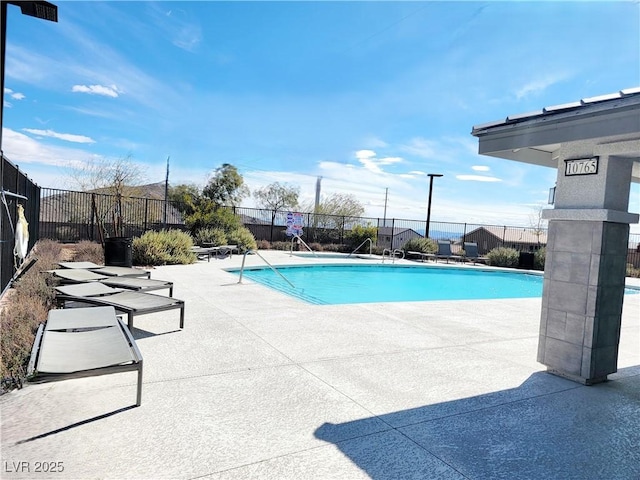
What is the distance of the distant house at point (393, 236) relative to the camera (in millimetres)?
22212

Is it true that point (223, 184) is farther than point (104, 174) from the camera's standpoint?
Yes

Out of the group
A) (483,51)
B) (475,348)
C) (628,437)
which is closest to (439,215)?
(483,51)

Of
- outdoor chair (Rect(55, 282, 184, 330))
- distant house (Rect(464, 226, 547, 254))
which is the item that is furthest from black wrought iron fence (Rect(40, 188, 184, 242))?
distant house (Rect(464, 226, 547, 254))

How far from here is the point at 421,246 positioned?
19047mm

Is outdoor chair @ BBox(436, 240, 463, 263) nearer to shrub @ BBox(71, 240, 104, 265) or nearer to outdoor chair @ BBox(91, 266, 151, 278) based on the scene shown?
shrub @ BBox(71, 240, 104, 265)

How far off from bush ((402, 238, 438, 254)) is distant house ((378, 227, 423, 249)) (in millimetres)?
1954

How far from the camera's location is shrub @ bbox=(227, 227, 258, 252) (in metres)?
16.8

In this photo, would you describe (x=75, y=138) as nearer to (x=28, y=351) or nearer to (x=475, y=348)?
(x=28, y=351)

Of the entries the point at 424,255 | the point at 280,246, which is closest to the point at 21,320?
the point at 280,246

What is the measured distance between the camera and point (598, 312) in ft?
12.3

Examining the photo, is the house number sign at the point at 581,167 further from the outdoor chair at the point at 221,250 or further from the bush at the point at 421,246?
the bush at the point at 421,246

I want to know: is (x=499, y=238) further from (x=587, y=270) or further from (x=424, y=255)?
(x=587, y=270)

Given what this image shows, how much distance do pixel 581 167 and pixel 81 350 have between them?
471 cm

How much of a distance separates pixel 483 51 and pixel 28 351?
11071 millimetres
